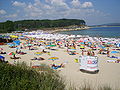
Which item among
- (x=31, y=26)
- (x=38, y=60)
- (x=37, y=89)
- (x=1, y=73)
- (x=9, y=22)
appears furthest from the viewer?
(x=31, y=26)

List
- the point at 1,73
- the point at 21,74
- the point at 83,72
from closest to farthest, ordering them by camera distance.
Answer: the point at 1,73 < the point at 21,74 < the point at 83,72

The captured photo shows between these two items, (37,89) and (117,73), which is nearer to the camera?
(37,89)

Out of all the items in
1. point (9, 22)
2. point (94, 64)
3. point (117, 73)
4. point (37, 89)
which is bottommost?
point (117, 73)

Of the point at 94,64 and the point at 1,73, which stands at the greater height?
the point at 1,73

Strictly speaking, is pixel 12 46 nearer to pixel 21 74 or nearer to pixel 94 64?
pixel 94 64

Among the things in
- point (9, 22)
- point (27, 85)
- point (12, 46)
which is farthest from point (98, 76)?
point (9, 22)

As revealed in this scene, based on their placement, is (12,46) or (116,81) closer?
(116,81)

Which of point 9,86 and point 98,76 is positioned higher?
point 9,86

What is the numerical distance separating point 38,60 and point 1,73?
10001mm

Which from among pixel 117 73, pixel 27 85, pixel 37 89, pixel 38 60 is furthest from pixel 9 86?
pixel 38 60

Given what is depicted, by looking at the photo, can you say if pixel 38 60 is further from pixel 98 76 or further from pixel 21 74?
pixel 21 74

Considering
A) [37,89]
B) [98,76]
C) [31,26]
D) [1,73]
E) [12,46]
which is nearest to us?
[37,89]

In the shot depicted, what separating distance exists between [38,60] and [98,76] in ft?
22.8

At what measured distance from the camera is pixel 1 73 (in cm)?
463
